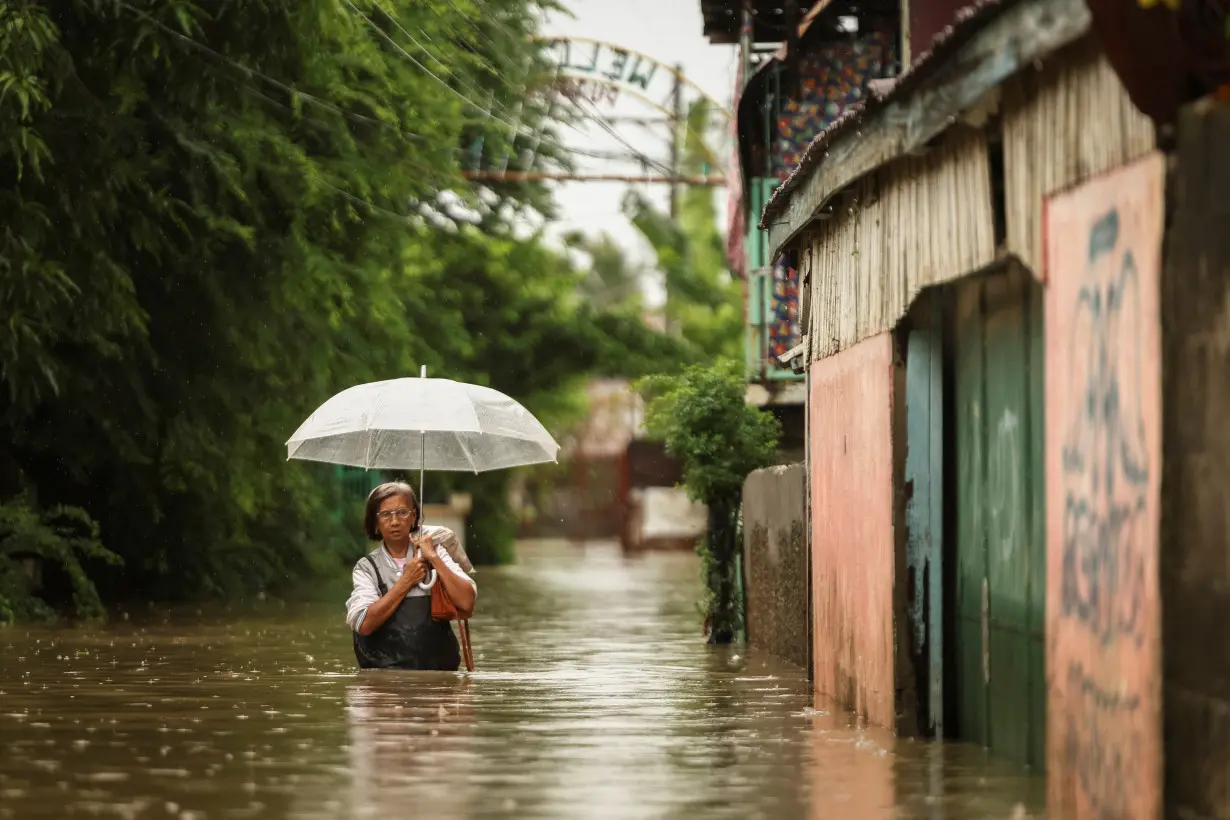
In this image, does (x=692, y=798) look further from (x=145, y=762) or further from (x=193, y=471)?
(x=193, y=471)

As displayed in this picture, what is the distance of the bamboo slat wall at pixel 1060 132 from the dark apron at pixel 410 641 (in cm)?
559

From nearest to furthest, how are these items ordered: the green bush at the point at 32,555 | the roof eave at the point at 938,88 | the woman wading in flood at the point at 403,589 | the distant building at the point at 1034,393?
1. the distant building at the point at 1034,393
2. the roof eave at the point at 938,88
3. the woman wading in flood at the point at 403,589
4. the green bush at the point at 32,555

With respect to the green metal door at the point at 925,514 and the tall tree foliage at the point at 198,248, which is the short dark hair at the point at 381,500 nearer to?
the green metal door at the point at 925,514

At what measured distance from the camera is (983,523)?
37.1 feet

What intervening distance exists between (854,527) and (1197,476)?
18.9ft

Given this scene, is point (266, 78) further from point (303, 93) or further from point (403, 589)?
point (403, 589)

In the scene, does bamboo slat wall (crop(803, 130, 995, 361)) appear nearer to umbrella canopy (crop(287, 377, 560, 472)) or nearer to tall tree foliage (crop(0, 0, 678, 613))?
umbrella canopy (crop(287, 377, 560, 472))

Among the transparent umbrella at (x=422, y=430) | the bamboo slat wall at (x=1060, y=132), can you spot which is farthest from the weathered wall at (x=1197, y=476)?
the transparent umbrella at (x=422, y=430)

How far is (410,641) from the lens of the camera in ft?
46.1

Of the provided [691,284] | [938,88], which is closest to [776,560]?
[938,88]

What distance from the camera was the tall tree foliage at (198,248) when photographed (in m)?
21.4

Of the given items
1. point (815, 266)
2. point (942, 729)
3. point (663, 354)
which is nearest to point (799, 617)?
point (815, 266)

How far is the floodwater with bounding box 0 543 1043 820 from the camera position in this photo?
9070mm

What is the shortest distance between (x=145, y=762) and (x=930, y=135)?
15.2ft
